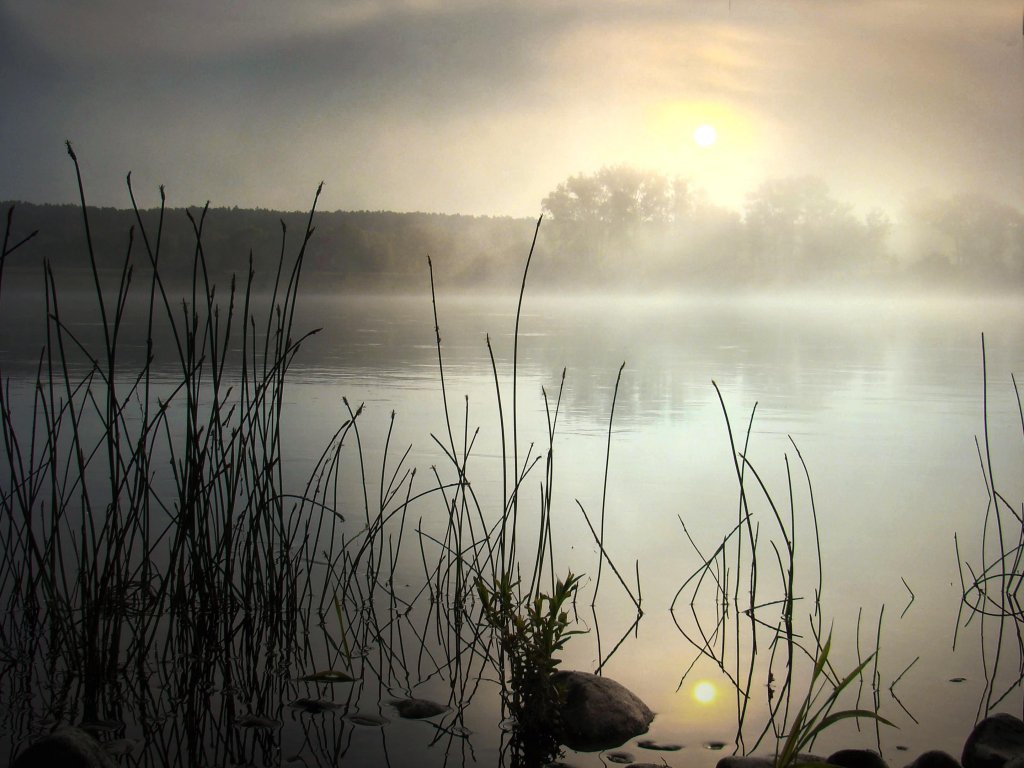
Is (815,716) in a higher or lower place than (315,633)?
higher

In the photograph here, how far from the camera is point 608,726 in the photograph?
1.45m

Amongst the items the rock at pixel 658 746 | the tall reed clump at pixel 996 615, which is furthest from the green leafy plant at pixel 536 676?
the tall reed clump at pixel 996 615

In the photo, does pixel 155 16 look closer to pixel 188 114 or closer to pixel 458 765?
pixel 188 114

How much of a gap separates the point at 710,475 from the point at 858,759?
2008mm

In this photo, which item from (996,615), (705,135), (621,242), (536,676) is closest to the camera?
(536,676)

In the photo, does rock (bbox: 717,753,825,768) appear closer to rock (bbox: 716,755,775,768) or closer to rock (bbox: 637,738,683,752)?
rock (bbox: 716,755,775,768)

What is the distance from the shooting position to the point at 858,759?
1312 mm

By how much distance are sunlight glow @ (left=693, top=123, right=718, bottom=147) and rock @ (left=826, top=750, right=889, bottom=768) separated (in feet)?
33.6

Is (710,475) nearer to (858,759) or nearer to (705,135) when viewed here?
(858,759)

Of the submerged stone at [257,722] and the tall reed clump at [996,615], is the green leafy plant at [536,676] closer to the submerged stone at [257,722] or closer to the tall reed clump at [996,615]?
the submerged stone at [257,722]

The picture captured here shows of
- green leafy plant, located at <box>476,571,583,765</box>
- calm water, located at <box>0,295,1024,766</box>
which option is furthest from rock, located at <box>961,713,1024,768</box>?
green leafy plant, located at <box>476,571,583,765</box>

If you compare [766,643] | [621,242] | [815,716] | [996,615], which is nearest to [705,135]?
[621,242]

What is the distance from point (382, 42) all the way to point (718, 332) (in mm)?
4417

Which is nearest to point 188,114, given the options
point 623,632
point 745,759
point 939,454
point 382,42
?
point 382,42
